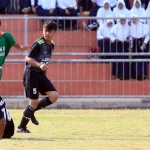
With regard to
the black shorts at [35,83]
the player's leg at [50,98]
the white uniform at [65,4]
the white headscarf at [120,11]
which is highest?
the white uniform at [65,4]

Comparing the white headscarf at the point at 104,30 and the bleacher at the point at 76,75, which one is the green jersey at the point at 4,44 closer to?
the bleacher at the point at 76,75

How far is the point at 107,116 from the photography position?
14.9 meters

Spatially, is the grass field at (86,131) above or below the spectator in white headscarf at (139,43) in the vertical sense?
below

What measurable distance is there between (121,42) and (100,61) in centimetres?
70

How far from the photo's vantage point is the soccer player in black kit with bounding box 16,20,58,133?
470 inches

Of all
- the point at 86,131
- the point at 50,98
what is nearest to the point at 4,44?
the point at 50,98

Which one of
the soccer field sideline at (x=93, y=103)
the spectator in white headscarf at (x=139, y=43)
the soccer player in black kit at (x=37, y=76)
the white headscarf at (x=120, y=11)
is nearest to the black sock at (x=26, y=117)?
the soccer player in black kit at (x=37, y=76)

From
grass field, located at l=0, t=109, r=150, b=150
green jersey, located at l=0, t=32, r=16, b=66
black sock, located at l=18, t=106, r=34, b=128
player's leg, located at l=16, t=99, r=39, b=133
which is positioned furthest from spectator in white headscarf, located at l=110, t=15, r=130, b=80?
green jersey, located at l=0, t=32, r=16, b=66

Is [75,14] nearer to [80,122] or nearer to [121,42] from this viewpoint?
[121,42]

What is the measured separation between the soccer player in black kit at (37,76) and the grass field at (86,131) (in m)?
0.37

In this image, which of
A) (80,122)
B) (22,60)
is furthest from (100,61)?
(80,122)

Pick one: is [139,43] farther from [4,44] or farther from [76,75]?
[4,44]

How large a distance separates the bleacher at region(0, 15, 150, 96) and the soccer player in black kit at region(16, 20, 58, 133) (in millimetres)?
4284

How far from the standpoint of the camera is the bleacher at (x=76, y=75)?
1675 cm
